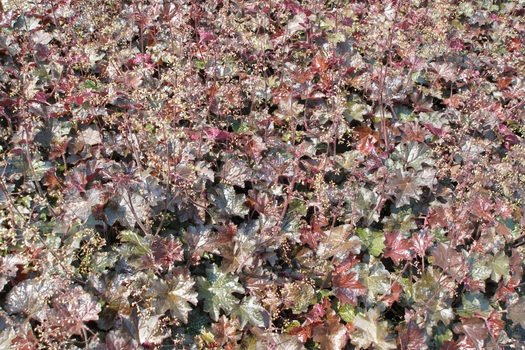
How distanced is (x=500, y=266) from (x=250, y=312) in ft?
6.89

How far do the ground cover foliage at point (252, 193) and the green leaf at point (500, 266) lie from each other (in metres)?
0.01

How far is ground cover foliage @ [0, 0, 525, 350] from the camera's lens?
2.96m

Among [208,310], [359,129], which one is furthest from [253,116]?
[208,310]

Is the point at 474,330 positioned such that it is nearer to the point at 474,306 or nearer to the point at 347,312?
the point at 474,306

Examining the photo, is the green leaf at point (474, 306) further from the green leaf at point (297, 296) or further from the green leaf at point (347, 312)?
the green leaf at point (297, 296)

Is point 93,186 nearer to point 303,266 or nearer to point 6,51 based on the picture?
point 303,266

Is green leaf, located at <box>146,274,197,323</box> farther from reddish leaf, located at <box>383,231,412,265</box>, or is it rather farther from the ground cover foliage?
reddish leaf, located at <box>383,231,412,265</box>

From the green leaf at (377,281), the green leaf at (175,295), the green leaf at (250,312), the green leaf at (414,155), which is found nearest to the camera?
the green leaf at (175,295)

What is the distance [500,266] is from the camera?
3598 millimetres

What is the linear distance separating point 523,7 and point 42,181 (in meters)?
7.01

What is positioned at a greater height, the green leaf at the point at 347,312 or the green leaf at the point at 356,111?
the green leaf at the point at 356,111

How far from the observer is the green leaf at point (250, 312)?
9.89 ft

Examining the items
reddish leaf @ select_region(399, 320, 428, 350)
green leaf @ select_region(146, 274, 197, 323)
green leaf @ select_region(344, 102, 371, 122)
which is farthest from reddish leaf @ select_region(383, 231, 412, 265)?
green leaf @ select_region(146, 274, 197, 323)

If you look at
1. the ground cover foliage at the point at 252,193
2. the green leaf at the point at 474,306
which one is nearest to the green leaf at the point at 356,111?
the ground cover foliage at the point at 252,193
